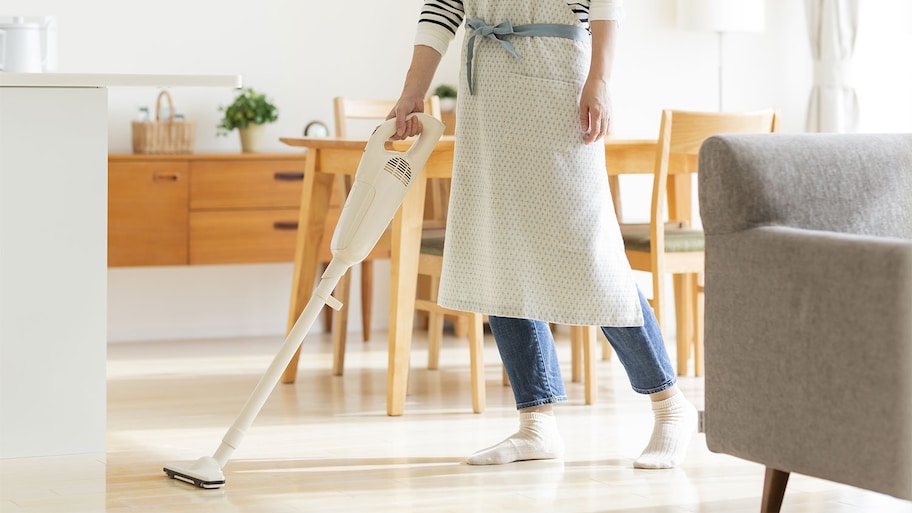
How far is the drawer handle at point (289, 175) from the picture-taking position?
14.5ft

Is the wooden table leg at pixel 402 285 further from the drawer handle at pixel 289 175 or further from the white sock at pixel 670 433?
the drawer handle at pixel 289 175

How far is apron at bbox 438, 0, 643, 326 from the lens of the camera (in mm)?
2428

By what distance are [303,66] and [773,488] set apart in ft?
10.2

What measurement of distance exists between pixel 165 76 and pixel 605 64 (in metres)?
0.87

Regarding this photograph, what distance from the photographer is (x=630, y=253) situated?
137 inches

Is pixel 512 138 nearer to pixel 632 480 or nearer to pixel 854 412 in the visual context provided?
pixel 632 480

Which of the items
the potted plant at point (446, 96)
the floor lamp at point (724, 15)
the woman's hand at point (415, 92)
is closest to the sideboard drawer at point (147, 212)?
the potted plant at point (446, 96)

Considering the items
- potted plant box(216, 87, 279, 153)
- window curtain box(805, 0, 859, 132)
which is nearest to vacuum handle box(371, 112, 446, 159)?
potted plant box(216, 87, 279, 153)

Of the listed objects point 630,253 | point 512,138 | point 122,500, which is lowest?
point 122,500

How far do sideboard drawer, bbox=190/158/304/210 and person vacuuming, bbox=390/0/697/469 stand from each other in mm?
1921

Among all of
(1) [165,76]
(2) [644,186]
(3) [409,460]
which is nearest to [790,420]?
(3) [409,460]

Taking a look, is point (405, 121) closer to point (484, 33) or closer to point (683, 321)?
point (484, 33)

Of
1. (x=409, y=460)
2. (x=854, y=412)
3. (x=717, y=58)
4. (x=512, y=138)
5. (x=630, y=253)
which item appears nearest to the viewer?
(x=854, y=412)

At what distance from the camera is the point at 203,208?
434cm
